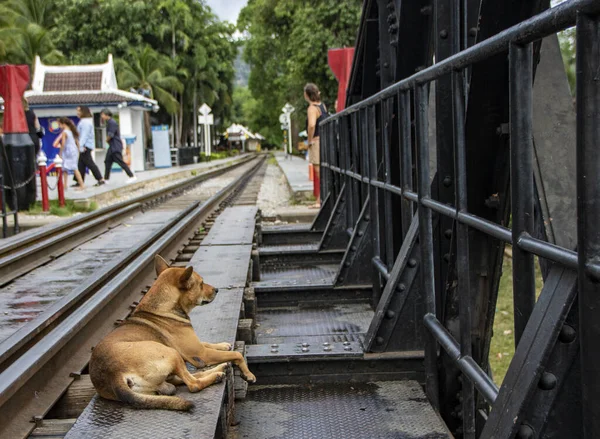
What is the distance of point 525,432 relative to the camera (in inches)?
81.4

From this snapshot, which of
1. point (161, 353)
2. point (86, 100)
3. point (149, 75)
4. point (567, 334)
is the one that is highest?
point (149, 75)

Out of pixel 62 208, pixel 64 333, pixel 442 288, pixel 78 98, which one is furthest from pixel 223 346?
pixel 78 98

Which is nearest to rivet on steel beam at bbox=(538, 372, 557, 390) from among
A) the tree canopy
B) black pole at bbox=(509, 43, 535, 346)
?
black pole at bbox=(509, 43, 535, 346)

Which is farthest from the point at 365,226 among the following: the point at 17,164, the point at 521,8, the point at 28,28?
the point at 28,28

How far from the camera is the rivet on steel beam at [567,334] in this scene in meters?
1.95

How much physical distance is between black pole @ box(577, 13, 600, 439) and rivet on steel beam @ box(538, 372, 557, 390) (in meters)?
0.18

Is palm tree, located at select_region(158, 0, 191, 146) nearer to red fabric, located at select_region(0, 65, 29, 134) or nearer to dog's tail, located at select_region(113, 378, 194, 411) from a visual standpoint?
red fabric, located at select_region(0, 65, 29, 134)

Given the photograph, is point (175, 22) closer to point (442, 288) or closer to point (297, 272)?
point (297, 272)

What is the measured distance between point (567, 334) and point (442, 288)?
1847mm

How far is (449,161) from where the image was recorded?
144 inches

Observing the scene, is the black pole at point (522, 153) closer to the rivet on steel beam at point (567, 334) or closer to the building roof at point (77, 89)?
the rivet on steel beam at point (567, 334)

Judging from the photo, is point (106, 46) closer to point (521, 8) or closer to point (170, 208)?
point (170, 208)

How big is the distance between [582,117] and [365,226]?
13.8 ft

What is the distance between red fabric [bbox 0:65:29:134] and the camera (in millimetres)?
13953
